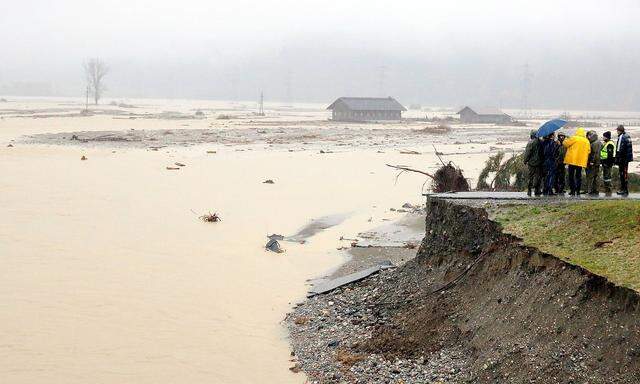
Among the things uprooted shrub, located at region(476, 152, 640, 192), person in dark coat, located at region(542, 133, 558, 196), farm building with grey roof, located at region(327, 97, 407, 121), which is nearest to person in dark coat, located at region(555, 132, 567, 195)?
person in dark coat, located at region(542, 133, 558, 196)

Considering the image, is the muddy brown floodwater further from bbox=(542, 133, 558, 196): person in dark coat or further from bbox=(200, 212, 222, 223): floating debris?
bbox=(542, 133, 558, 196): person in dark coat

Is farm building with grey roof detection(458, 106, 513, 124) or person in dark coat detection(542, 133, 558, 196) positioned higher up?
farm building with grey roof detection(458, 106, 513, 124)

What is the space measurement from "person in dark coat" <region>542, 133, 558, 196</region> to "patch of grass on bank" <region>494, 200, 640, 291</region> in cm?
191

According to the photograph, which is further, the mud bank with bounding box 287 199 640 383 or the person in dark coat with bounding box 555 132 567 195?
the person in dark coat with bounding box 555 132 567 195

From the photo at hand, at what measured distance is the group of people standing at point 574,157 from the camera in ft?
49.3

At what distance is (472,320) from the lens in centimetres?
1104

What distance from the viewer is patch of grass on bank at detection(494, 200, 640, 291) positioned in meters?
9.73

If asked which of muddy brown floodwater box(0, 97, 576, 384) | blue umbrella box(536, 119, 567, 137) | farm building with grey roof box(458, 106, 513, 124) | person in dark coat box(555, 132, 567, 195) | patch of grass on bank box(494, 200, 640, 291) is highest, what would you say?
farm building with grey roof box(458, 106, 513, 124)

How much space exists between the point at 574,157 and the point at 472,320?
5906 millimetres

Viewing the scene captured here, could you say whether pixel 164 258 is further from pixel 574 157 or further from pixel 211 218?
pixel 574 157

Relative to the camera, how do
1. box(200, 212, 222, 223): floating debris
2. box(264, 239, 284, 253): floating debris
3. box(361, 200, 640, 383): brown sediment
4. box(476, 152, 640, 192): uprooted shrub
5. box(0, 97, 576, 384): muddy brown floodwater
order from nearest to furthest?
1. box(361, 200, 640, 383): brown sediment
2. box(0, 97, 576, 384): muddy brown floodwater
3. box(264, 239, 284, 253): floating debris
4. box(476, 152, 640, 192): uprooted shrub
5. box(200, 212, 222, 223): floating debris

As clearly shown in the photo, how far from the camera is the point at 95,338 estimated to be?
13.3m

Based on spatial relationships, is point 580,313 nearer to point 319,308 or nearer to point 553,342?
point 553,342

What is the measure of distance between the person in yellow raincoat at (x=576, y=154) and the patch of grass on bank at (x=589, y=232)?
2.31m
